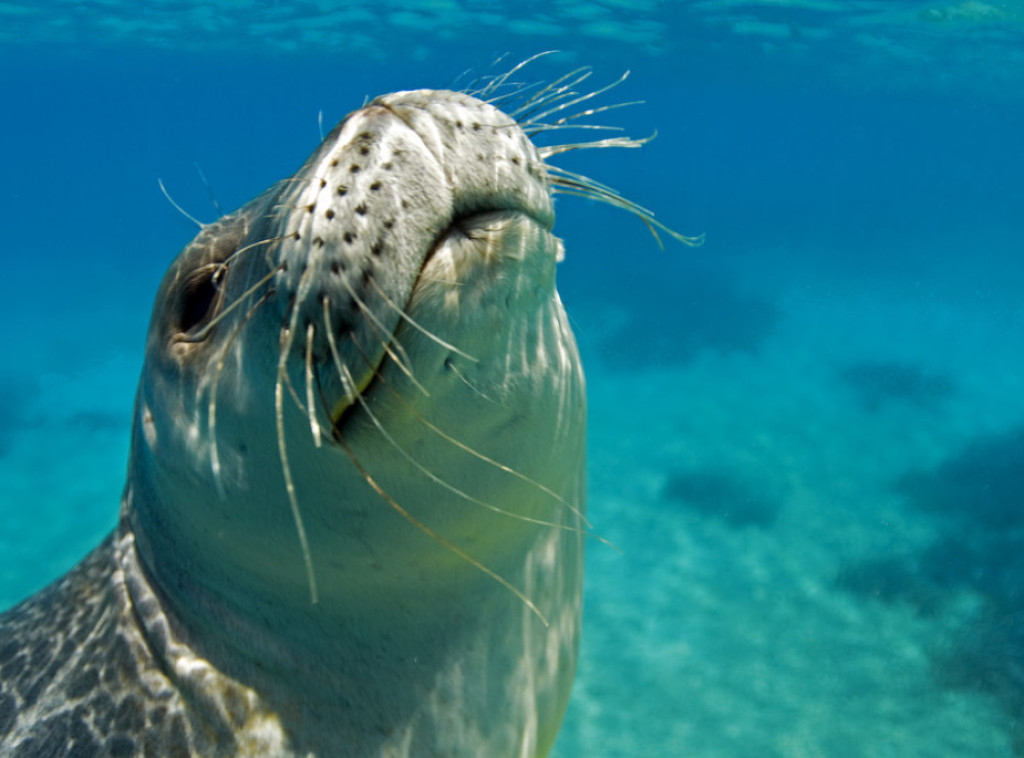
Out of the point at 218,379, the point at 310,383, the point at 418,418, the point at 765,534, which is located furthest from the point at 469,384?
the point at 765,534

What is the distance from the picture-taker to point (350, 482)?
1581 mm

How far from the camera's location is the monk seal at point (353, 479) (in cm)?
143

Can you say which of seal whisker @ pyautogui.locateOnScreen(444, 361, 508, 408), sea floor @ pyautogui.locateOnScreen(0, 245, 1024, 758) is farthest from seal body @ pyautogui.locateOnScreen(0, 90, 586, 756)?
sea floor @ pyautogui.locateOnScreen(0, 245, 1024, 758)

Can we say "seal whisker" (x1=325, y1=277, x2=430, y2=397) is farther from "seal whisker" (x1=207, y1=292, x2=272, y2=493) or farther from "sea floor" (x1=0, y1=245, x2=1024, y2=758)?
"sea floor" (x1=0, y1=245, x2=1024, y2=758)

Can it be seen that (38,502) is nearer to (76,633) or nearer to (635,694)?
(635,694)

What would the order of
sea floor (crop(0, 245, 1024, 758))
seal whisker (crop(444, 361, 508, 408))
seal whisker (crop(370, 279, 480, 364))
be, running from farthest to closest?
sea floor (crop(0, 245, 1024, 758))
seal whisker (crop(444, 361, 508, 408))
seal whisker (crop(370, 279, 480, 364))

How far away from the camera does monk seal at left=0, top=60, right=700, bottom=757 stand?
4.70 ft

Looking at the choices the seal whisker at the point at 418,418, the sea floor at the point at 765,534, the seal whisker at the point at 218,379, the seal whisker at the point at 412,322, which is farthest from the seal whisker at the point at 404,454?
the sea floor at the point at 765,534

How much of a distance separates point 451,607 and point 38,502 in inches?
489

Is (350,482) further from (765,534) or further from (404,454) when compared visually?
(765,534)

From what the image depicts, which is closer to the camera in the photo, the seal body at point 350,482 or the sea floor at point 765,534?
the seal body at point 350,482

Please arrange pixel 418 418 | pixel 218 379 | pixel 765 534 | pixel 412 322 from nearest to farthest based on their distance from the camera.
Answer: pixel 412 322 → pixel 418 418 → pixel 218 379 → pixel 765 534

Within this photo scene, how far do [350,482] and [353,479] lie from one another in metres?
0.01

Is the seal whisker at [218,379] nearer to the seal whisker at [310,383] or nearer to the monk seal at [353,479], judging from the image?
the monk seal at [353,479]
